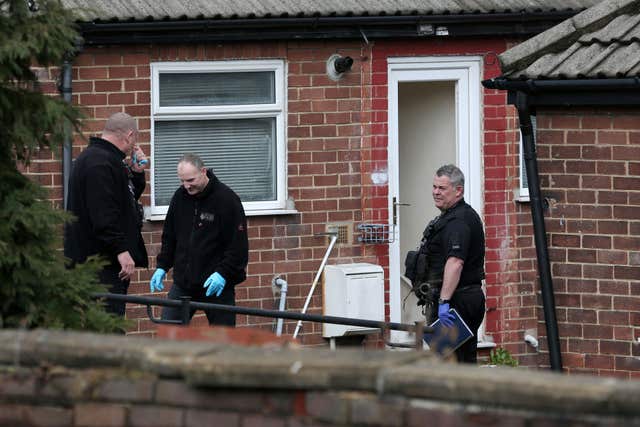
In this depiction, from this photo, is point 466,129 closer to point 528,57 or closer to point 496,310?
point 496,310

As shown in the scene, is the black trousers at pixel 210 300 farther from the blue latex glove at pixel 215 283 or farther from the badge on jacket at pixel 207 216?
the badge on jacket at pixel 207 216

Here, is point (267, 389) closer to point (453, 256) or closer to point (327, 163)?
point (453, 256)

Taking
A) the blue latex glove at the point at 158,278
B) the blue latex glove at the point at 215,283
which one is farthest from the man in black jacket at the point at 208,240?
the blue latex glove at the point at 158,278

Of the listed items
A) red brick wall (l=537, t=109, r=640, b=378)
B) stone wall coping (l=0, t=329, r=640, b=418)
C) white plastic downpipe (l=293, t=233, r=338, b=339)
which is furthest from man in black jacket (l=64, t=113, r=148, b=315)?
stone wall coping (l=0, t=329, r=640, b=418)

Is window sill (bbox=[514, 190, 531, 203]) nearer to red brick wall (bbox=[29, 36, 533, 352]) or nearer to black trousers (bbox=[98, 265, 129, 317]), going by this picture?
red brick wall (bbox=[29, 36, 533, 352])

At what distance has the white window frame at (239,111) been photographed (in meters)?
11.2

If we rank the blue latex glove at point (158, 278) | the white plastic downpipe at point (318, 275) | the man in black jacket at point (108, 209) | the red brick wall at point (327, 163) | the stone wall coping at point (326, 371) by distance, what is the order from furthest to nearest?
1. the white plastic downpipe at point (318, 275)
2. the red brick wall at point (327, 163)
3. the blue latex glove at point (158, 278)
4. the man in black jacket at point (108, 209)
5. the stone wall coping at point (326, 371)

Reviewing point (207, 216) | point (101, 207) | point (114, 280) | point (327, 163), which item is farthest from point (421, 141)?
point (101, 207)

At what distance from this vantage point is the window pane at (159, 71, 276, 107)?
11320 mm

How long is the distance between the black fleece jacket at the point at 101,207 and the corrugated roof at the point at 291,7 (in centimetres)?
181

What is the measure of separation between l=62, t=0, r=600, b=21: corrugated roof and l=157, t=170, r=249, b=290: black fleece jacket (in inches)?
74.0

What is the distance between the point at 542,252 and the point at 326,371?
5.08 metres

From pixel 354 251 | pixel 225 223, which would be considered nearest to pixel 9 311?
pixel 225 223

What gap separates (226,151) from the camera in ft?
38.2
